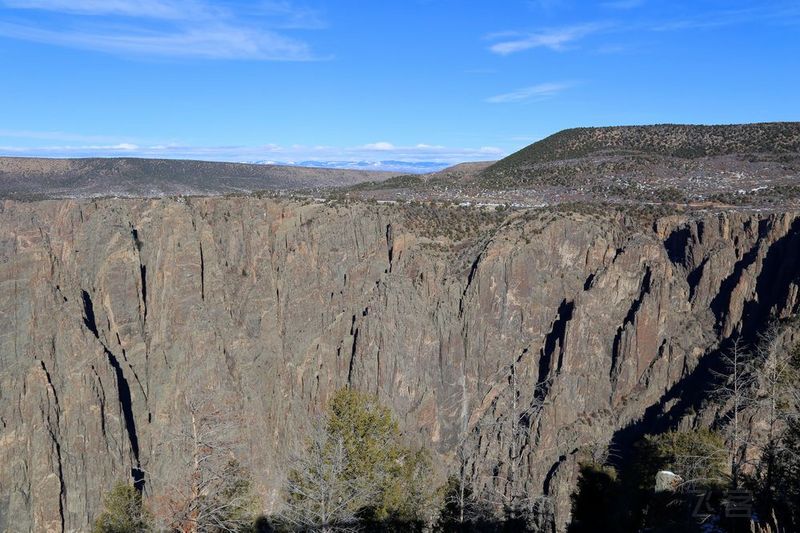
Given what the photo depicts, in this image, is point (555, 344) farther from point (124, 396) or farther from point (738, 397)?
point (124, 396)

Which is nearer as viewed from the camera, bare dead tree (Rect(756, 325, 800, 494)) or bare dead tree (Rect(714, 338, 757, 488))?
bare dead tree (Rect(756, 325, 800, 494))

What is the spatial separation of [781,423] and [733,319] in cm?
2642

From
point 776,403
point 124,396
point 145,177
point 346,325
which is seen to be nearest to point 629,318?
point 346,325

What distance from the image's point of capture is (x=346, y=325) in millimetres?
45625

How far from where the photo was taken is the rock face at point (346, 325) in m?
40.6

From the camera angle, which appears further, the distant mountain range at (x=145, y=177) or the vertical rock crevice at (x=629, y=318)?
the distant mountain range at (x=145, y=177)

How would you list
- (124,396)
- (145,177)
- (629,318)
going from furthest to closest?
(145,177)
(124,396)
(629,318)

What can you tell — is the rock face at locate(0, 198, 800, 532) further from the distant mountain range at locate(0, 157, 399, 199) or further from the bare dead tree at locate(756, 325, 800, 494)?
the distant mountain range at locate(0, 157, 399, 199)

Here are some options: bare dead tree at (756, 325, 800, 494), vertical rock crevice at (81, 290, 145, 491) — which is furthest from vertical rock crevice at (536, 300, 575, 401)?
vertical rock crevice at (81, 290, 145, 491)

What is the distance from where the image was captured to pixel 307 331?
4619 centimetres

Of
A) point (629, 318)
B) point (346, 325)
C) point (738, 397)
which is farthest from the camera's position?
point (346, 325)

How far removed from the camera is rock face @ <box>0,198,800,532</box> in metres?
40.6

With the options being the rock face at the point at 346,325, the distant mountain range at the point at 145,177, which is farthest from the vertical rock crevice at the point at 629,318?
the distant mountain range at the point at 145,177

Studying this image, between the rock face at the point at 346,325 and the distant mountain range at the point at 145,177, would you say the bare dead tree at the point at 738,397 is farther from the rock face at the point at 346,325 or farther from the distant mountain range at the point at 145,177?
the distant mountain range at the point at 145,177
